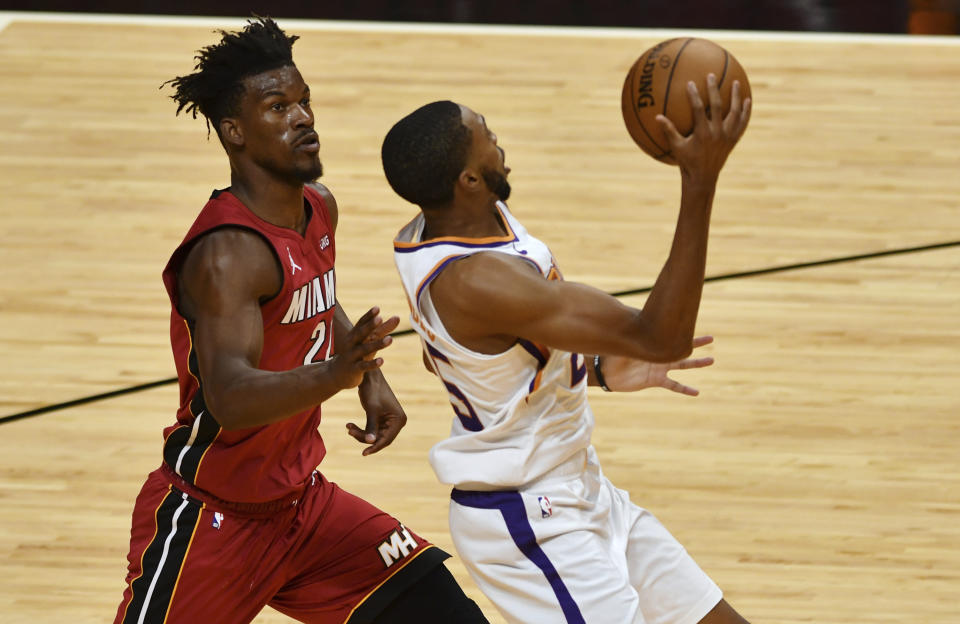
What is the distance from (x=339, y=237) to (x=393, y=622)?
3806 mm

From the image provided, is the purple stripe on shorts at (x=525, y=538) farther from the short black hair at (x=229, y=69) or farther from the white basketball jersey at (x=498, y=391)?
the short black hair at (x=229, y=69)

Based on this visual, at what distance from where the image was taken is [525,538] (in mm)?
3057

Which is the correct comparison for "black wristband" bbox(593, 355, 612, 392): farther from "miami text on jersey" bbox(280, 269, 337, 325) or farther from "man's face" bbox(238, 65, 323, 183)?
"man's face" bbox(238, 65, 323, 183)

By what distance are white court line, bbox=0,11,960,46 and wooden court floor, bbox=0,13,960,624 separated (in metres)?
0.05

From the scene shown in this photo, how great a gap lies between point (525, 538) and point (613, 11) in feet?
26.5

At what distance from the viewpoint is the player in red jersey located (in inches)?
127

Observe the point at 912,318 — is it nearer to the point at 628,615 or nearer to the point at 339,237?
the point at 339,237

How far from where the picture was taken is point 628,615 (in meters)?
3.01

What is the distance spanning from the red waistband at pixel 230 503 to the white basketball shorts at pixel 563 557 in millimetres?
496

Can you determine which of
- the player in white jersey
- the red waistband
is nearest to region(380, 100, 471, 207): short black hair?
the player in white jersey

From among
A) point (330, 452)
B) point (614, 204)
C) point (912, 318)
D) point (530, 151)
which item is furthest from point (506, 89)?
point (330, 452)

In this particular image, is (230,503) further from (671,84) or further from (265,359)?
(671,84)

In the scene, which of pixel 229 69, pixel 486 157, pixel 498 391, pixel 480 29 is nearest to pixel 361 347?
pixel 498 391

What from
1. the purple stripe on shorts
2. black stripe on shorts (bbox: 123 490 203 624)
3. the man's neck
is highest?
the man's neck
